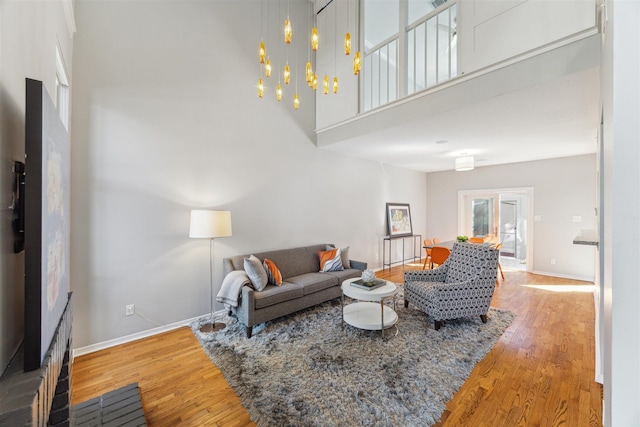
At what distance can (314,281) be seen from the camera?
3.51 m

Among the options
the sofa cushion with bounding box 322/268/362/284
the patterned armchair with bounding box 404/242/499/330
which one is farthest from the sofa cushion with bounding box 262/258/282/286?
the patterned armchair with bounding box 404/242/499/330

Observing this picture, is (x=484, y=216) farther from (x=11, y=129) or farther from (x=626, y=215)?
(x=11, y=129)

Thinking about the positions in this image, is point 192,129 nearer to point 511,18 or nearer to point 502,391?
point 511,18

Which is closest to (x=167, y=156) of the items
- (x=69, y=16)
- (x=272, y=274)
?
(x=69, y=16)

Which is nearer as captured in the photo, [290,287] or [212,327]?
[212,327]

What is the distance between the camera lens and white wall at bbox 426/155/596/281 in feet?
16.4

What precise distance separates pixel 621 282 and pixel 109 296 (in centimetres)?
373

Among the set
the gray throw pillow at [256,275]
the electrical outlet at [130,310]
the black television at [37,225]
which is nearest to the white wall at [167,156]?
the electrical outlet at [130,310]

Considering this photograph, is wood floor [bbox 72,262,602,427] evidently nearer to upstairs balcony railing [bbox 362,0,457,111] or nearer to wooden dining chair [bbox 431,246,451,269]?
wooden dining chair [bbox 431,246,451,269]

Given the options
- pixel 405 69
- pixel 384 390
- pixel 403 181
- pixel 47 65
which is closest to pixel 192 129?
pixel 47 65

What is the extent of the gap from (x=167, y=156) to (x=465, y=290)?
3.89 m

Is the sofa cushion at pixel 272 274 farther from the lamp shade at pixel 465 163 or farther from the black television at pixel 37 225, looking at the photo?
the lamp shade at pixel 465 163

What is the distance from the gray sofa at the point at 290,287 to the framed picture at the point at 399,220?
7.22 feet

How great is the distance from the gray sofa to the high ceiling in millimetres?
2062
